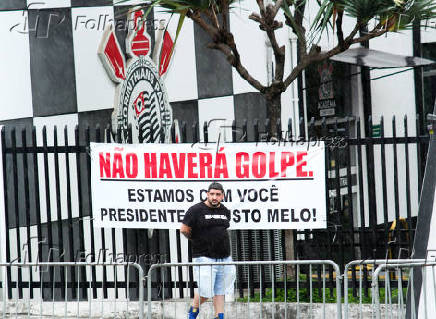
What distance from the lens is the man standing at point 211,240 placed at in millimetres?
8750

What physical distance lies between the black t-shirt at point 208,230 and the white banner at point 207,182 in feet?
1.03

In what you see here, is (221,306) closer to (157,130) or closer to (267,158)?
(267,158)

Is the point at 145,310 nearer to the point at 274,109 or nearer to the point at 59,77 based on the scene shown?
the point at 274,109

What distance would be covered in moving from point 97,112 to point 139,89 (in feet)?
2.36

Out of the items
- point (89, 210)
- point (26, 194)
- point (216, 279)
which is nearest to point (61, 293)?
point (89, 210)

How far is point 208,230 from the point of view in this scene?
882 centimetres

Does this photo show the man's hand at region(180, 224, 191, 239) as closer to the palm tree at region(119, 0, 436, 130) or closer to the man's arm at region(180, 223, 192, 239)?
the man's arm at region(180, 223, 192, 239)

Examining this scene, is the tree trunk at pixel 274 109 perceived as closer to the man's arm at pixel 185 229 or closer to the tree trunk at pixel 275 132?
the tree trunk at pixel 275 132

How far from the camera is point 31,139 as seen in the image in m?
9.94

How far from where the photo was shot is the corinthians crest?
10750mm

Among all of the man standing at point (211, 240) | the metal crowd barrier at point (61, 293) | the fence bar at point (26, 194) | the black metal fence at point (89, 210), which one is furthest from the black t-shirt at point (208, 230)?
the fence bar at point (26, 194)

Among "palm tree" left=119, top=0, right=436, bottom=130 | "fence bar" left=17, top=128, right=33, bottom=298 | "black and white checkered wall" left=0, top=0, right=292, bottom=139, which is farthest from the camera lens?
"black and white checkered wall" left=0, top=0, right=292, bottom=139

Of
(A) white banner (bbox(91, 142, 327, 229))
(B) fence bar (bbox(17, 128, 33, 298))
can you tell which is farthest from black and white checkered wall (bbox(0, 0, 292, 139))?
(A) white banner (bbox(91, 142, 327, 229))

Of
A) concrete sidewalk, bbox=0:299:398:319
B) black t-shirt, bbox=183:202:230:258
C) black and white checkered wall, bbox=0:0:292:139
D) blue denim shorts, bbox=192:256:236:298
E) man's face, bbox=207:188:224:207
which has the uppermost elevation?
black and white checkered wall, bbox=0:0:292:139
